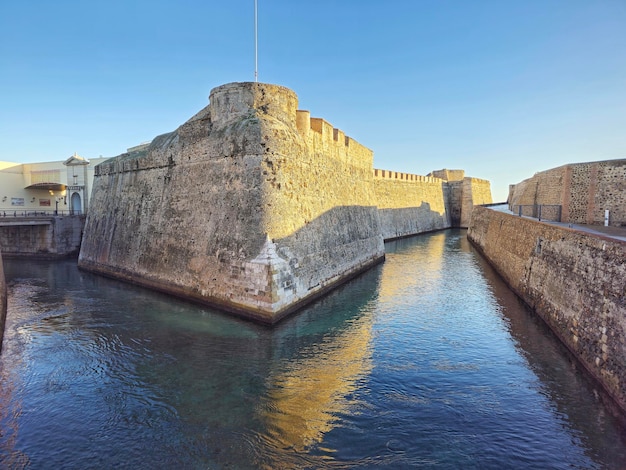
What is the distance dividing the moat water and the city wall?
1324 cm

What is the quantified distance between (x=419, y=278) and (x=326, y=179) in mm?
7293

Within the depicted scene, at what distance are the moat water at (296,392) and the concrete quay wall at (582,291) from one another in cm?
52

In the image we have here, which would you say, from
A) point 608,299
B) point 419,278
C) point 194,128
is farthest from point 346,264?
point 608,299

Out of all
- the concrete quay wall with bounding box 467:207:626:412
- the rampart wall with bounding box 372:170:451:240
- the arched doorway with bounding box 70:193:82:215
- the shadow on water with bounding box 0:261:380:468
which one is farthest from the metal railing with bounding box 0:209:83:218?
the concrete quay wall with bounding box 467:207:626:412

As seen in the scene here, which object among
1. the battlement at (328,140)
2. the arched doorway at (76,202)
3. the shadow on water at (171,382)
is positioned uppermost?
the battlement at (328,140)

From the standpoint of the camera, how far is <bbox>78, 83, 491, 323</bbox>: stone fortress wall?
1152cm

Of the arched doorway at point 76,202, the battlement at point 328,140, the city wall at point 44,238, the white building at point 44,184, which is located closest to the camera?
the battlement at point 328,140

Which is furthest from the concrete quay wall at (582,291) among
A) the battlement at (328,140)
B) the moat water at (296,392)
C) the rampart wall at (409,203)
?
the rampart wall at (409,203)

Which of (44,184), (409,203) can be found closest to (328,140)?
(409,203)

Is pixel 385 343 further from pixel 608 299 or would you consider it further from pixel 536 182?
pixel 536 182

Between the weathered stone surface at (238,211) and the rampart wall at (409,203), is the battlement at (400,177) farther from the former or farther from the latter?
the weathered stone surface at (238,211)

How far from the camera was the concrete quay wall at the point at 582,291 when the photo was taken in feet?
22.9

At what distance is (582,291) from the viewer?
347 inches

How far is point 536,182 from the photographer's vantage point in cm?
2516
